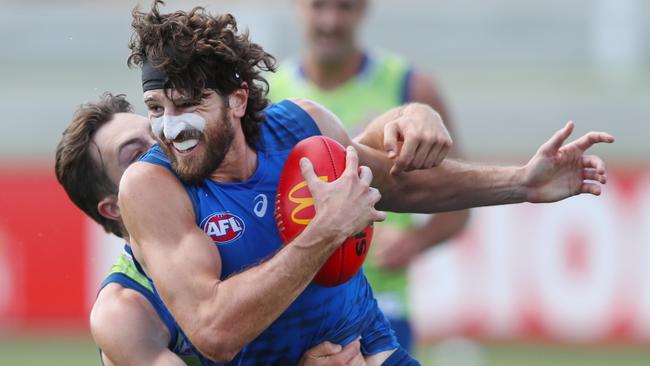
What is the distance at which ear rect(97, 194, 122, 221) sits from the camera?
6.05m

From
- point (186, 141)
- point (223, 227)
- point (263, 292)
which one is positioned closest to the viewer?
point (263, 292)

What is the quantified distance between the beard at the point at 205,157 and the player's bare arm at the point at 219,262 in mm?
107

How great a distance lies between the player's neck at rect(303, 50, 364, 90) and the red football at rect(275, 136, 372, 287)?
10.7ft

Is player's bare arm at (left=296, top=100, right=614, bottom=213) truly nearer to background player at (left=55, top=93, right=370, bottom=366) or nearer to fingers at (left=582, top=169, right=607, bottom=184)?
fingers at (left=582, top=169, right=607, bottom=184)

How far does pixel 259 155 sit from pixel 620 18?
448 inches

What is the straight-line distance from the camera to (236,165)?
5.30 meters

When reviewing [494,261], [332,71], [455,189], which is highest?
[455,189]

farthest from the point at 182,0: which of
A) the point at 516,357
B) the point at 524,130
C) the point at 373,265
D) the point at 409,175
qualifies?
the point at 409,175

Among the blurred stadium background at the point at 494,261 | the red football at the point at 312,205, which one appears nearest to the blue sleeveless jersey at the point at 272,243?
the red football at the point at 312,205

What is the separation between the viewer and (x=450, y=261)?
1193cm

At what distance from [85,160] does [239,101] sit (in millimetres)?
1008

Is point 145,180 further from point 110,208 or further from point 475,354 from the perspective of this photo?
point 475,354

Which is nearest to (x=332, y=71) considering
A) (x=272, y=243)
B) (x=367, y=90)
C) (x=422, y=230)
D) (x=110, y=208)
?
(x=367, y=90)

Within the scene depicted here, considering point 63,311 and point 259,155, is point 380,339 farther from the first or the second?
point 63,311
